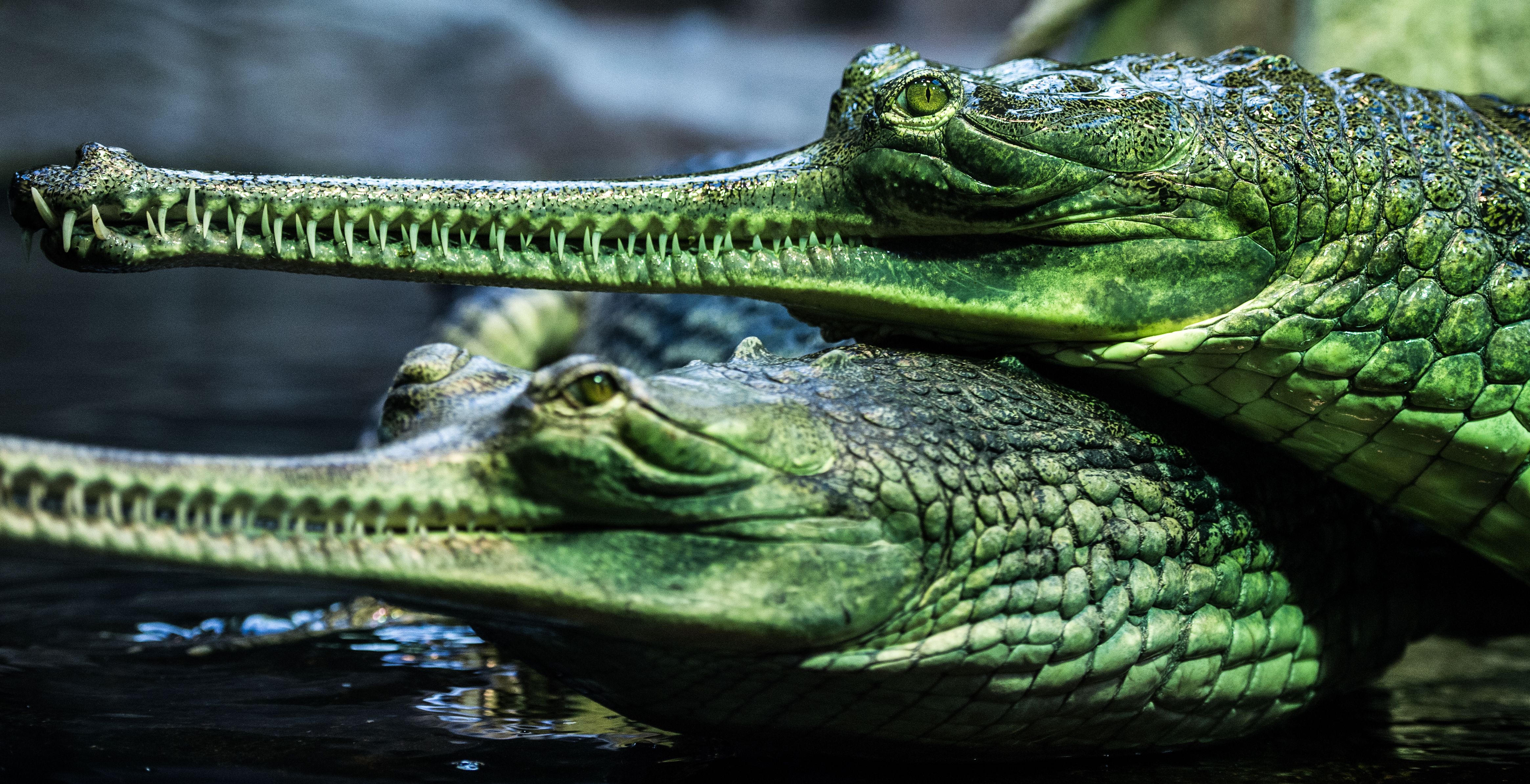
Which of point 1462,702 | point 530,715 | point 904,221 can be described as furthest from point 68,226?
point 1462,702

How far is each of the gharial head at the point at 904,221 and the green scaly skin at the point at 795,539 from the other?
169 mm

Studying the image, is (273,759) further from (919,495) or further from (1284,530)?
(1284,530)

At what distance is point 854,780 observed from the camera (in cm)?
199

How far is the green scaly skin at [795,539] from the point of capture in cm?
155

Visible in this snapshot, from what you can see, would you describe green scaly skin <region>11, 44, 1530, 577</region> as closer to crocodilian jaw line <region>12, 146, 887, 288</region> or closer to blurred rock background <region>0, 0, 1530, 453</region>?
crocodilian jaw line <region>12, 146, 887, 288</region>

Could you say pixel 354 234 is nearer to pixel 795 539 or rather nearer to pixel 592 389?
pixel 592 389

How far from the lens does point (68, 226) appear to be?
1878mm

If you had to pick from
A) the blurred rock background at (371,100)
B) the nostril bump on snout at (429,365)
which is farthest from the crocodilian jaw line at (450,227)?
the blurred rock background at (371,100)

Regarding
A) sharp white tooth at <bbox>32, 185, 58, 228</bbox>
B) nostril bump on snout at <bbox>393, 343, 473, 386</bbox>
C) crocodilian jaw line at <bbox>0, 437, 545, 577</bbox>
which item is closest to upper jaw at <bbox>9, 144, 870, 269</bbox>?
sharp white tooth at <bbox>32, 185, 58, 228</bbox>

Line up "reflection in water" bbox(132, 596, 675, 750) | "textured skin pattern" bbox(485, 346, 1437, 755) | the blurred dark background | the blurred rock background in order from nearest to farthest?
"textured skin pattern" bbox(485, 346, 1437, 755) → "reflection in water" bbox(132, 596, 675, 750) → the blurred rock background → the blurred dark background

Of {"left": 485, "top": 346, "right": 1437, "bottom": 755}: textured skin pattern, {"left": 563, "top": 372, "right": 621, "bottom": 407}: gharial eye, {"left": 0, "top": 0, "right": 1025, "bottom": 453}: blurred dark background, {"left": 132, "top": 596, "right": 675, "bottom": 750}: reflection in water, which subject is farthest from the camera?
{"left": 0, "top": 0, "right": 1025, "bottom": 453}: blurred dark background

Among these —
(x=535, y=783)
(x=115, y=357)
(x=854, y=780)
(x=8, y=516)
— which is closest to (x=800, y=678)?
(x=854, y=780)

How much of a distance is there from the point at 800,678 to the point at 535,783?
49cm

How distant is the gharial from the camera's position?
1.56 metres
